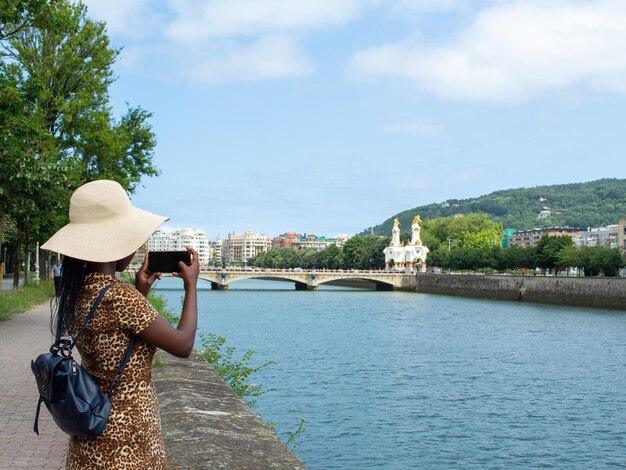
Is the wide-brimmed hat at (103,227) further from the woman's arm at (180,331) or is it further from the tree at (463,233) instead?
the tree at (463,233)

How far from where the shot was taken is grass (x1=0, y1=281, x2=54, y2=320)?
72.2ft

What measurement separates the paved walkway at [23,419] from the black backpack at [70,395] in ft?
12.4

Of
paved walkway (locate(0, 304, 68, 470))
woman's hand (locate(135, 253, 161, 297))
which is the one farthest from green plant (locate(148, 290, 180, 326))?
woman's hand (locate(135, 253, 161, 297))

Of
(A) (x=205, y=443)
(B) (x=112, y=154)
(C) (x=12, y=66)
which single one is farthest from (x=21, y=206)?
(A) (x=205, y=443)

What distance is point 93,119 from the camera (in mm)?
29281

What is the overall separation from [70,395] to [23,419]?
606 cm

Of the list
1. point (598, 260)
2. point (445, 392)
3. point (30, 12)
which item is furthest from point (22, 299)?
point (598, 260)

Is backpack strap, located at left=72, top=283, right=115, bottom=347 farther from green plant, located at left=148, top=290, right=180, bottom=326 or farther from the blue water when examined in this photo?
the blue water

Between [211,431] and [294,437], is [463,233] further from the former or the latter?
[211,431]

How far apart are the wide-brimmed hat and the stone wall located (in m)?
60.3

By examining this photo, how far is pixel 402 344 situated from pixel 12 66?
1955cm

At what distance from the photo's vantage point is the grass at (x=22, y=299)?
2202 cm

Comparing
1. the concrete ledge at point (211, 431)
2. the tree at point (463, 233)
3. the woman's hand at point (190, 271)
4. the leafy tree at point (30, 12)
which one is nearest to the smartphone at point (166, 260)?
the woman's hand at point (190, 271)

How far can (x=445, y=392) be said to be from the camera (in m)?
21.9
